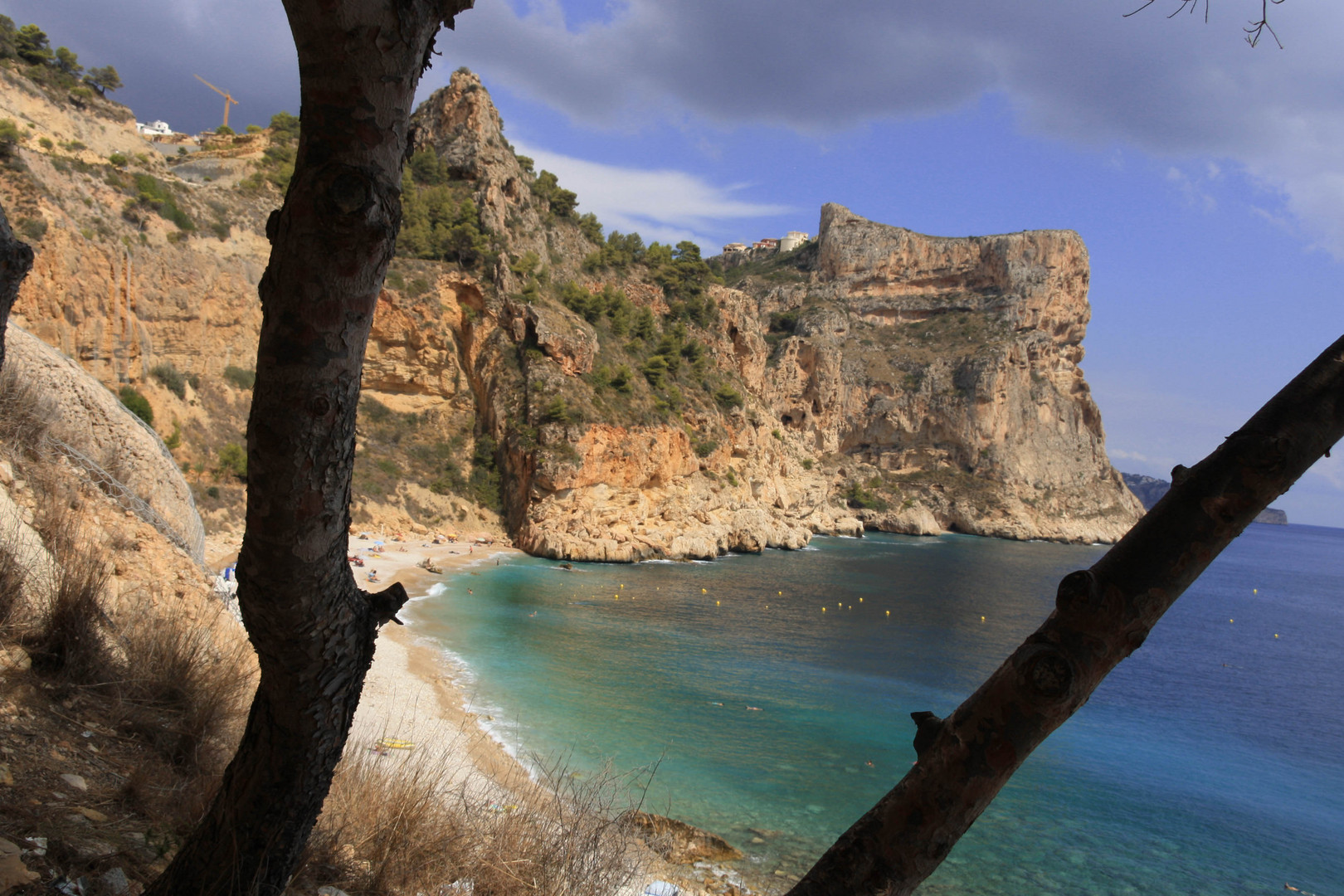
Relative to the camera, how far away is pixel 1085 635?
1248mm

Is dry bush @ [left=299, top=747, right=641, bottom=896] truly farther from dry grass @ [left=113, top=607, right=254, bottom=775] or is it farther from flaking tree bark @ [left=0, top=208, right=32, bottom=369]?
flaking tree bark @ [left=0, top=208, right=32, bottom=369]

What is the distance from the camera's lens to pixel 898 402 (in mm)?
70938

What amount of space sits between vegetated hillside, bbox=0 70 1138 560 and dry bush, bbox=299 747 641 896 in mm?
8499

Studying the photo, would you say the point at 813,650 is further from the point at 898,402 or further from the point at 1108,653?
the point at 898,402

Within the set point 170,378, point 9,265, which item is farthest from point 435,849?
point 170,378

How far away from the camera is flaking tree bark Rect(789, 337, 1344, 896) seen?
1.19m

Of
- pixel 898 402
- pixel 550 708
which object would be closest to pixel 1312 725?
pixel 550 708

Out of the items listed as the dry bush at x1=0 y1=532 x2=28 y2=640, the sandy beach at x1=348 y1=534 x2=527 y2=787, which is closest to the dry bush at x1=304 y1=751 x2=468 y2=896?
the sandy beach at x1=348 y1=534 x2=527 y2=787

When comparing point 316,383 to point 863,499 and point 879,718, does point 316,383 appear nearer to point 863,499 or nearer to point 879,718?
point 879,718

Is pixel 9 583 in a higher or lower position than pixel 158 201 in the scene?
lower

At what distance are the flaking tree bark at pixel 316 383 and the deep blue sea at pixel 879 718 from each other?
10.2 feet

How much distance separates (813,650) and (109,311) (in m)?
23.8

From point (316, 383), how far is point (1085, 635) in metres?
1.48

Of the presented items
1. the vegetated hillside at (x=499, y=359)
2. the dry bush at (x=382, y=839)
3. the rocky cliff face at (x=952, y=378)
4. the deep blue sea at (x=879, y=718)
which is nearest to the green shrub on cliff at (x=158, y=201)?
the vegetated hillside at (x=499, y=359)
